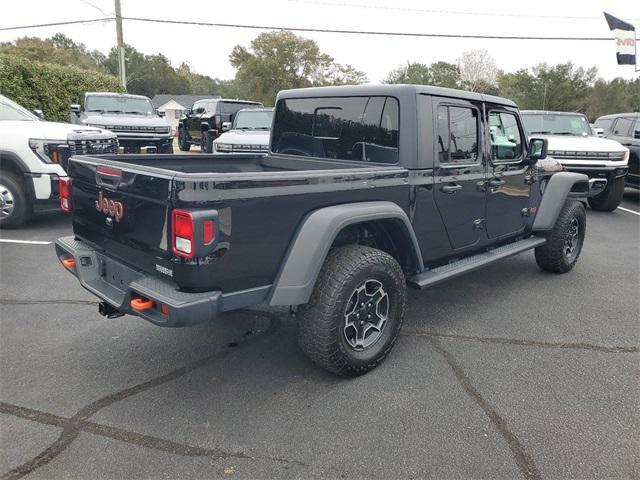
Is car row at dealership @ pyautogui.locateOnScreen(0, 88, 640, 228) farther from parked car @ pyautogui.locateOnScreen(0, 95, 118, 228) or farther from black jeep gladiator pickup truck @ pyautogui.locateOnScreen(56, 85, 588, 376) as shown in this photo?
black jeep gladiator pickup truck @ pyautogui.locateOnScreen(56, 85, 588, 376)

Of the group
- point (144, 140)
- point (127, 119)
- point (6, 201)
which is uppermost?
point (127, 119)

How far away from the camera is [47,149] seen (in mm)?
6496

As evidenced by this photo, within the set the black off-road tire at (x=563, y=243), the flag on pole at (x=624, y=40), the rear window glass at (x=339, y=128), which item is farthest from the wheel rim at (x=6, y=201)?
the flag on pole at (x=624, y=40)

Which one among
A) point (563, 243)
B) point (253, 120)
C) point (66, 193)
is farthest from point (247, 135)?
point (66, 193)

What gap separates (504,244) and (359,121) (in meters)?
2.08

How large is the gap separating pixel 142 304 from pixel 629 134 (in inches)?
462

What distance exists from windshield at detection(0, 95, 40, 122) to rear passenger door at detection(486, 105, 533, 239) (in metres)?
6.53

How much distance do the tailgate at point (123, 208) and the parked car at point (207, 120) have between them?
11573 millimetres

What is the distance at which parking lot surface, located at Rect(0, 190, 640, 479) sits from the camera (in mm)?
2432

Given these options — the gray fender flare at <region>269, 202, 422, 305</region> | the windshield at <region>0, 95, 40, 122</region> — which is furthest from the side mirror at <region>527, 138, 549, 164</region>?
the windshield at <region>0, 95, 40, 122</region>

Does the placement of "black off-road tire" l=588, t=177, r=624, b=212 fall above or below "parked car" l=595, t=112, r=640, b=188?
below

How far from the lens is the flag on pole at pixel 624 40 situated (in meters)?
19.4

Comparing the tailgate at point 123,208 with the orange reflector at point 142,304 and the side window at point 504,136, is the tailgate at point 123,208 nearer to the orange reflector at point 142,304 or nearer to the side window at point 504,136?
the orange reflector at point 142,304

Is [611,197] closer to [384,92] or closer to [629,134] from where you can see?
[629,134]
